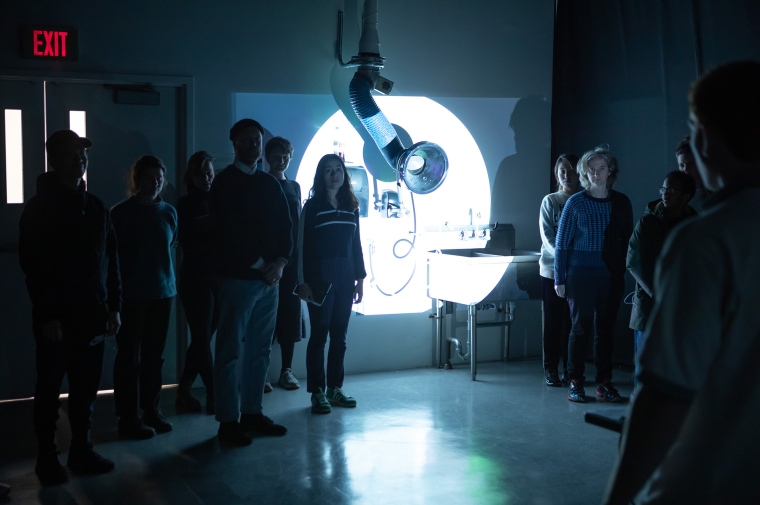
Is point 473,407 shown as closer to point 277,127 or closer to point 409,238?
point 409,238

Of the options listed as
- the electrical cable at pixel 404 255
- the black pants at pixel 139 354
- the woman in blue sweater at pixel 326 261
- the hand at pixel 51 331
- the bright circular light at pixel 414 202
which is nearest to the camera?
the hand at pixel 51 331

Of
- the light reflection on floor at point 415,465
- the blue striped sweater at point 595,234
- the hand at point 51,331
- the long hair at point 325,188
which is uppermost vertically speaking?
the long hair at point 325,188

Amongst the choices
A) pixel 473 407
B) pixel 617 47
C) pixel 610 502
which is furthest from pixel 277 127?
pixel 610 502

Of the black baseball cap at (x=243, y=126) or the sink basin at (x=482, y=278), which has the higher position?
the black baseball cap at (x=243, y=126)

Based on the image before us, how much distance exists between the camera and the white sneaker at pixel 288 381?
5.14 m

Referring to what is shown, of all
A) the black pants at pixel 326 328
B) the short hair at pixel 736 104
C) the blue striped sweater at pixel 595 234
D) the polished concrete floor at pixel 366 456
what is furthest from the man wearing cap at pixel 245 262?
the short hair at pixel 736 104

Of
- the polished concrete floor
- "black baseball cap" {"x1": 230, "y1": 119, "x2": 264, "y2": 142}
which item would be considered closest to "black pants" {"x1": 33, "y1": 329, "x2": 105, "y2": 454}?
the polished concrete floor

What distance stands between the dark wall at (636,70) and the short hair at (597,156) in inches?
36.3

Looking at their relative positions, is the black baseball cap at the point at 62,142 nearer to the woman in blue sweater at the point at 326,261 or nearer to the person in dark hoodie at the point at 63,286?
the person in dark hoodie at the point at 63,286

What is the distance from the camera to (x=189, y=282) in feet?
14.5

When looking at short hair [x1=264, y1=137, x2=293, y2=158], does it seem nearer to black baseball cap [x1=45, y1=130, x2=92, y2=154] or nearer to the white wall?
the white wall

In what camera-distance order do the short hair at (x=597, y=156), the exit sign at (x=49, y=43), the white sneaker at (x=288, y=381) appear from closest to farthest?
the exit sign at (x=49, y=43), the short hair at (x=597, y=156), the white sneaker at (x=288, y=381)

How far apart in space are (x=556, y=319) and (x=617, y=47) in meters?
2.25

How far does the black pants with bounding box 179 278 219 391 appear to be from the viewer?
14.5 feet
